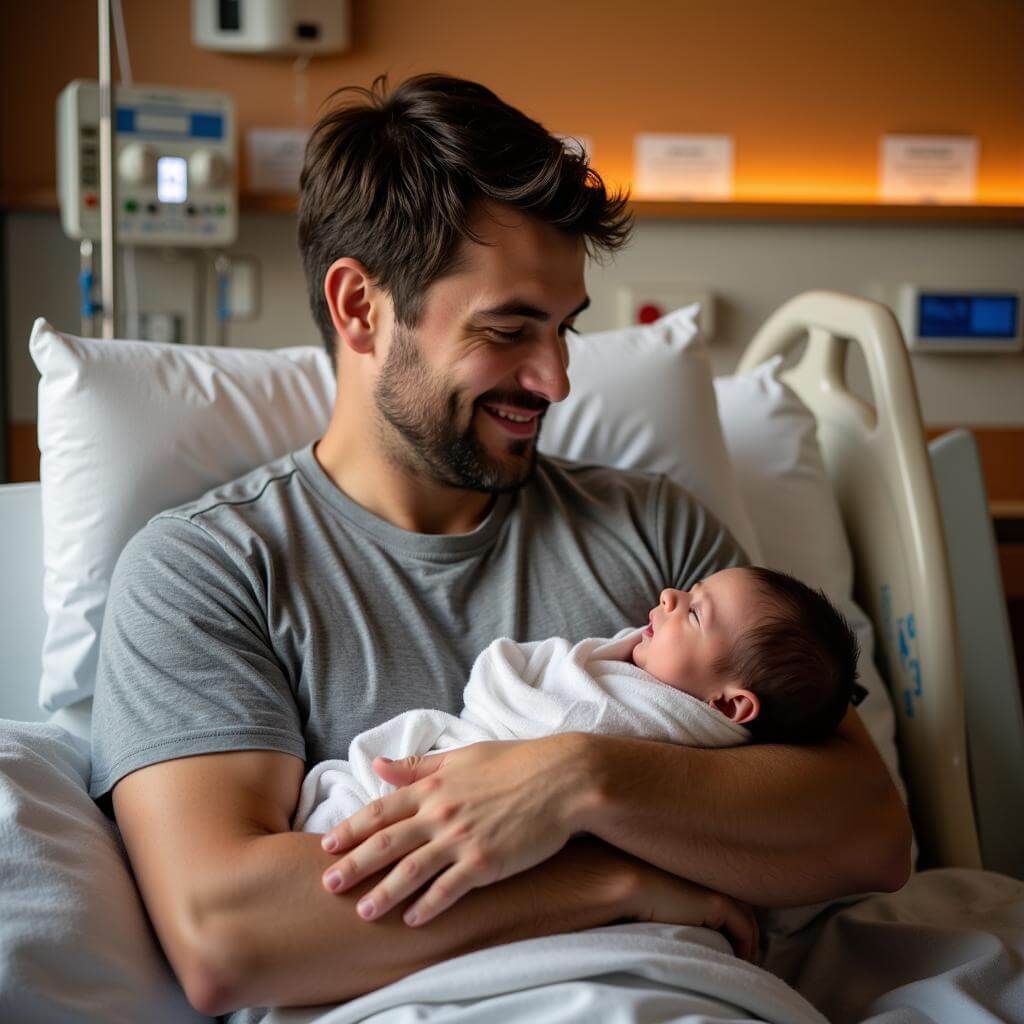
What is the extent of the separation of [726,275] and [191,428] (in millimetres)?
1862

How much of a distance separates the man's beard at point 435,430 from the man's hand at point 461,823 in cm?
44

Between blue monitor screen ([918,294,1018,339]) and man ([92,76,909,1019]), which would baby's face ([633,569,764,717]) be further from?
blue monitor screen ([918,294,1018,339])

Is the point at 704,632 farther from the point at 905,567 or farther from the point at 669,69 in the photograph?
the point at 669,69

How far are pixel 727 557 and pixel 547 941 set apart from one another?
675 millimetres

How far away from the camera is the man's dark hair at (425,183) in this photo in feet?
4.93

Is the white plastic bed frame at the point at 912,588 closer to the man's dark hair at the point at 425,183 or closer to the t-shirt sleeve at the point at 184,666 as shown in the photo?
the t-shirt sleeve at the point at 184,666

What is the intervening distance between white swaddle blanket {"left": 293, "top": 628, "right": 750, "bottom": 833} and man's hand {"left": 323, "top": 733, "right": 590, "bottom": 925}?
8 cm

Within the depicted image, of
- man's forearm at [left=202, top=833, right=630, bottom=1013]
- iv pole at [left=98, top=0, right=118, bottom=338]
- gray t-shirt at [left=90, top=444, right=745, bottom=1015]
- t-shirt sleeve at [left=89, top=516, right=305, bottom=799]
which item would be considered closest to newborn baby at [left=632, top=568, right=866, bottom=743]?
gray t-shirt at [left=90, top=444, right=745, bottom=1015]

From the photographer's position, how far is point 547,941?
43.4 inches

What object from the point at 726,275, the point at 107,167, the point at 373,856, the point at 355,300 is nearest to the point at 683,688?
the point at 373,856

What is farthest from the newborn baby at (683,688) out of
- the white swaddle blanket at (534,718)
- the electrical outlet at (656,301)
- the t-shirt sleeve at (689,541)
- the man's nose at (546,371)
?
the electrical outlet at (656,301)

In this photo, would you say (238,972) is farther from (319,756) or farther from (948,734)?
(948,734)

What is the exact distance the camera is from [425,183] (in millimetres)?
1531

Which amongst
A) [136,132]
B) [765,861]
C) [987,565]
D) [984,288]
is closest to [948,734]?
[987,565]
